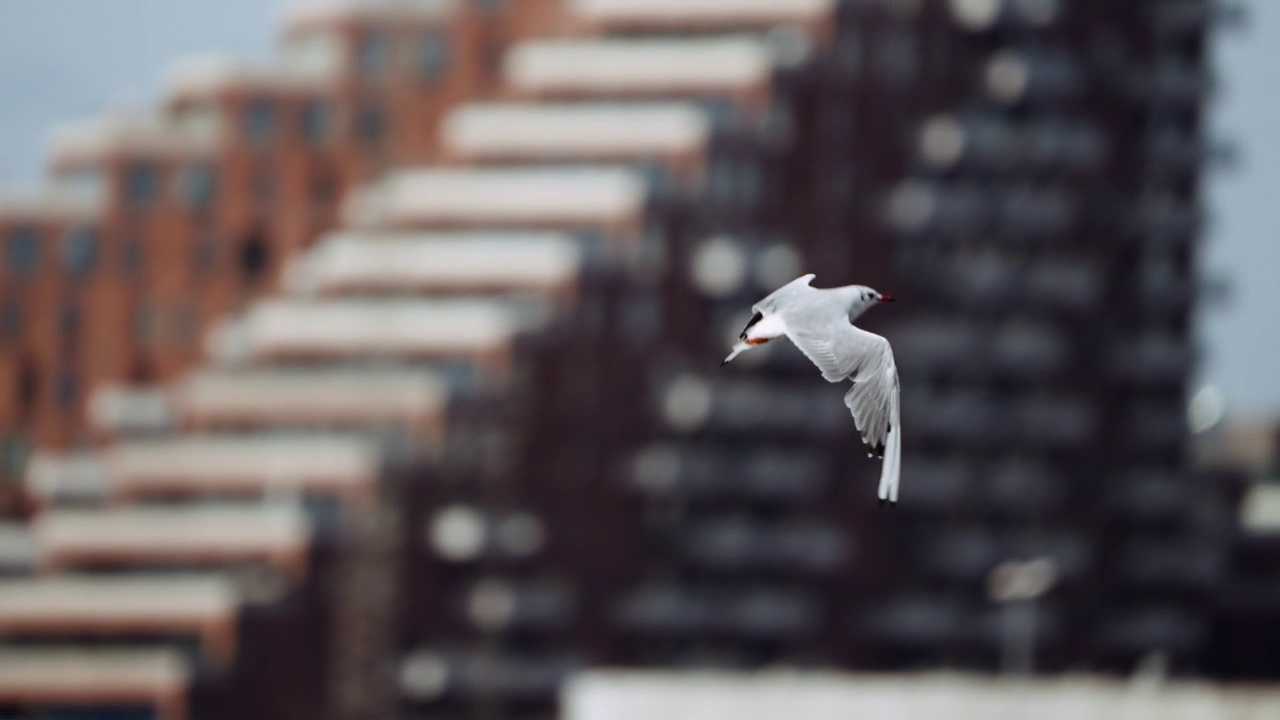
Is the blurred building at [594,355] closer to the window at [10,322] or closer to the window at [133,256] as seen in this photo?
the window at [133,256]

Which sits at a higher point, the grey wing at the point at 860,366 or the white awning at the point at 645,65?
the white awning at the point at 645,65

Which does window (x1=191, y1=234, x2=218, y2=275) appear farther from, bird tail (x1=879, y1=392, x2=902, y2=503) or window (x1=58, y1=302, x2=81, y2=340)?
bird tail (x1=879, y1=392, x2=902, y2=503)

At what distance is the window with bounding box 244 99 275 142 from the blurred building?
7.4 inches

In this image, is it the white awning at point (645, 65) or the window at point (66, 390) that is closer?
the white awning at point (645, 65)

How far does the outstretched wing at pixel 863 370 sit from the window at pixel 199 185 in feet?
548

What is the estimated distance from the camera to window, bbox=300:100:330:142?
18888 centimetres

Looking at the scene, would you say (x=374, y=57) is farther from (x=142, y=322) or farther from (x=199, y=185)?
(x=142, y=322)

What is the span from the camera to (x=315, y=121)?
190 meters

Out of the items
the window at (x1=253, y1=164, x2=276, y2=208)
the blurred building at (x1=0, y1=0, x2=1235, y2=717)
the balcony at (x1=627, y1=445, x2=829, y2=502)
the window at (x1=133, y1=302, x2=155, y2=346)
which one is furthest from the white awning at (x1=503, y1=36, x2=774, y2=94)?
the window at (x1=133, y1=302, x2=155, y2=346)

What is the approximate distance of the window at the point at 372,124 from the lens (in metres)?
190

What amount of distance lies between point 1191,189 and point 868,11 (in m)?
26.9

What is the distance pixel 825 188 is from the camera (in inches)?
6284

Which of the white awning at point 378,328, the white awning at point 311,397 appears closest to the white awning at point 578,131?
the white awning at point 378,328

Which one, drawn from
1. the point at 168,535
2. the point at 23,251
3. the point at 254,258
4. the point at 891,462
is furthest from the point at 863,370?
the point at 23,251
